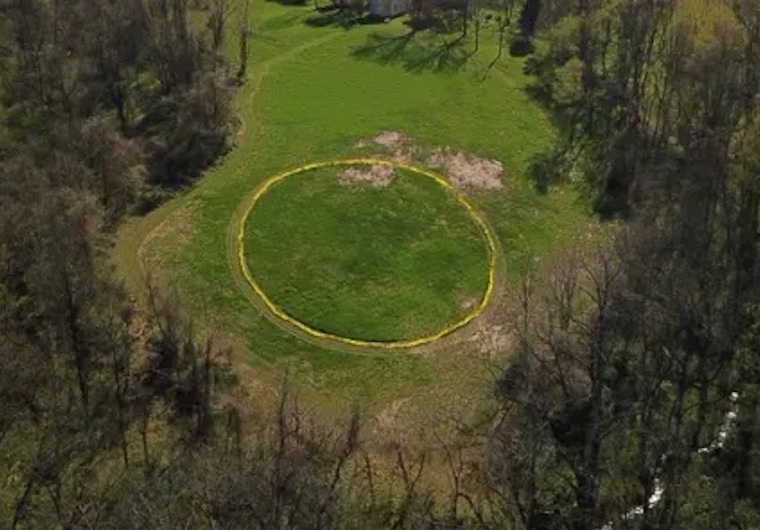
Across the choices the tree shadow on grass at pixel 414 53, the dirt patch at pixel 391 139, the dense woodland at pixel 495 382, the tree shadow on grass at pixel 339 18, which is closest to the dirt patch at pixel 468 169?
the dirt patch at pixel 391 139

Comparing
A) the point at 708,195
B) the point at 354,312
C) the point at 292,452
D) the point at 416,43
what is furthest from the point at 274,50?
the point at 292,452

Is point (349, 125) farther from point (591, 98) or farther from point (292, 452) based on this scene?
point (292, 452)

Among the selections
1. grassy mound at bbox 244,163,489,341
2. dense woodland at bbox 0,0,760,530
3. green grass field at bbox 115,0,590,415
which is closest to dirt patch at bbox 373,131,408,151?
green grass field at bbox 115,0,590,415

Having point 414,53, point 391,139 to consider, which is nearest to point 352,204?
point 391,139

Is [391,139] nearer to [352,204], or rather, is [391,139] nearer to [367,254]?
[352,204]

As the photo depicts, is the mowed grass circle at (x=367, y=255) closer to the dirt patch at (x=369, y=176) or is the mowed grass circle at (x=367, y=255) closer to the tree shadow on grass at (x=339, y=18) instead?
the dirt patch at (x=369, y=176)

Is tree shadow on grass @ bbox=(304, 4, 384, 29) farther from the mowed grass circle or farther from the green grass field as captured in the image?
the mowed grass circle
